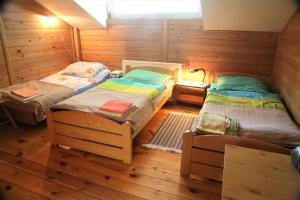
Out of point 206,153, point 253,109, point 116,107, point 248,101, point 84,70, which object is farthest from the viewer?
point 84,70

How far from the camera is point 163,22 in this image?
3592 mm

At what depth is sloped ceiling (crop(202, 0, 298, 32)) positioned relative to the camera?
8.37ft

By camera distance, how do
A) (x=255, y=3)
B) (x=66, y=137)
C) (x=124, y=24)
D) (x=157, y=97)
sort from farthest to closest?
(x=124, y=24), (x=157, y=97), (x=255, y=3), (x=66, y=137)

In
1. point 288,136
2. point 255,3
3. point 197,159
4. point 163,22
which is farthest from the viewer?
point 163,22

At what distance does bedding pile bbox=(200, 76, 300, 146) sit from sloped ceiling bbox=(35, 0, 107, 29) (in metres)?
2.30

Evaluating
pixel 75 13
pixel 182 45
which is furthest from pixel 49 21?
pixel 182 45

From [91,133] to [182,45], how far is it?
2.17 m

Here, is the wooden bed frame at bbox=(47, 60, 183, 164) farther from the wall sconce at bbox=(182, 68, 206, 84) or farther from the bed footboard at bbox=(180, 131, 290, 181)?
the wall sconce at bbox=(182, 68, 206, 84)

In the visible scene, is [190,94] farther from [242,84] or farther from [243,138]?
[243,138]

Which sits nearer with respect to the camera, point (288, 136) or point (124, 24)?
point (288, 136)

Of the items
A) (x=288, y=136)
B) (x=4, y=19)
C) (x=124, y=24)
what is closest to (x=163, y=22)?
(x=124, y=24)

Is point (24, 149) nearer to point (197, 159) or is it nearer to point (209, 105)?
point (197, 159)

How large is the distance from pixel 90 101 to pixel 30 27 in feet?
6.15

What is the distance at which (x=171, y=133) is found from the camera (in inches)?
110
